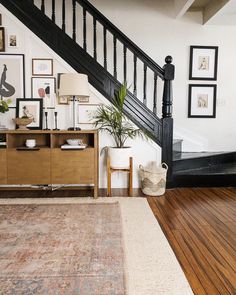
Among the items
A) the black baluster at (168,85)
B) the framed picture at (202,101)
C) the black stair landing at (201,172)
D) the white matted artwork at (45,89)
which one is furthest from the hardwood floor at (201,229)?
the framed picture at (202,101)

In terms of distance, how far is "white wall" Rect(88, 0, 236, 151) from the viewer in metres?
4.75

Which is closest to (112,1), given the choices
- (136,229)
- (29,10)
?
(29,10)

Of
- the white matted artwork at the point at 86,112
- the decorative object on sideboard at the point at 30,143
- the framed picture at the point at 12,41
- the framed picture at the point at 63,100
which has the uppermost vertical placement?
the framed picture at the point at 12,41

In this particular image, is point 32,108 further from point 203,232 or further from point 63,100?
point 203,232

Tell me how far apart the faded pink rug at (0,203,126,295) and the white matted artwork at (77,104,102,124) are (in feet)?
4.09

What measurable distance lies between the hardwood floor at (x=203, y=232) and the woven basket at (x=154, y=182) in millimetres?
101

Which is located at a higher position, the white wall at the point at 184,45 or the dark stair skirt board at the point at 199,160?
the white wall at the point at 184,45

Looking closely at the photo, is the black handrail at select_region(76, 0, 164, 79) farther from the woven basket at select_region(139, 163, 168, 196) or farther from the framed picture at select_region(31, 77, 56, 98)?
the woven basket at select_region(139, 163, 168, 196)

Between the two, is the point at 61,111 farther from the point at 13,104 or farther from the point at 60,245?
the point at 60,245

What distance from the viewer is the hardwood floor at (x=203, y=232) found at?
67.6 inches

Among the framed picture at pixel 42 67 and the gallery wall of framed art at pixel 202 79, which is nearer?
the framed picture at pixel 42 67

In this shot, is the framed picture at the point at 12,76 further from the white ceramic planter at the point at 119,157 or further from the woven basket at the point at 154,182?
the woven basket at the point at 154,182

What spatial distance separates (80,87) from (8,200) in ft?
5.12

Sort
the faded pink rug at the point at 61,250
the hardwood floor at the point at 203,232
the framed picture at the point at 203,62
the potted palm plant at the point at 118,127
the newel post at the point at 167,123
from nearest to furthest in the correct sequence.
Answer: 1. the faded pink rug at the point at 61,250
2. the hardwood floor at the point at 203,232
3. the potted palm plant at the point at 118,127
4. the newel post at the point at 167,123
5. the framed picture at the point at 203,62
